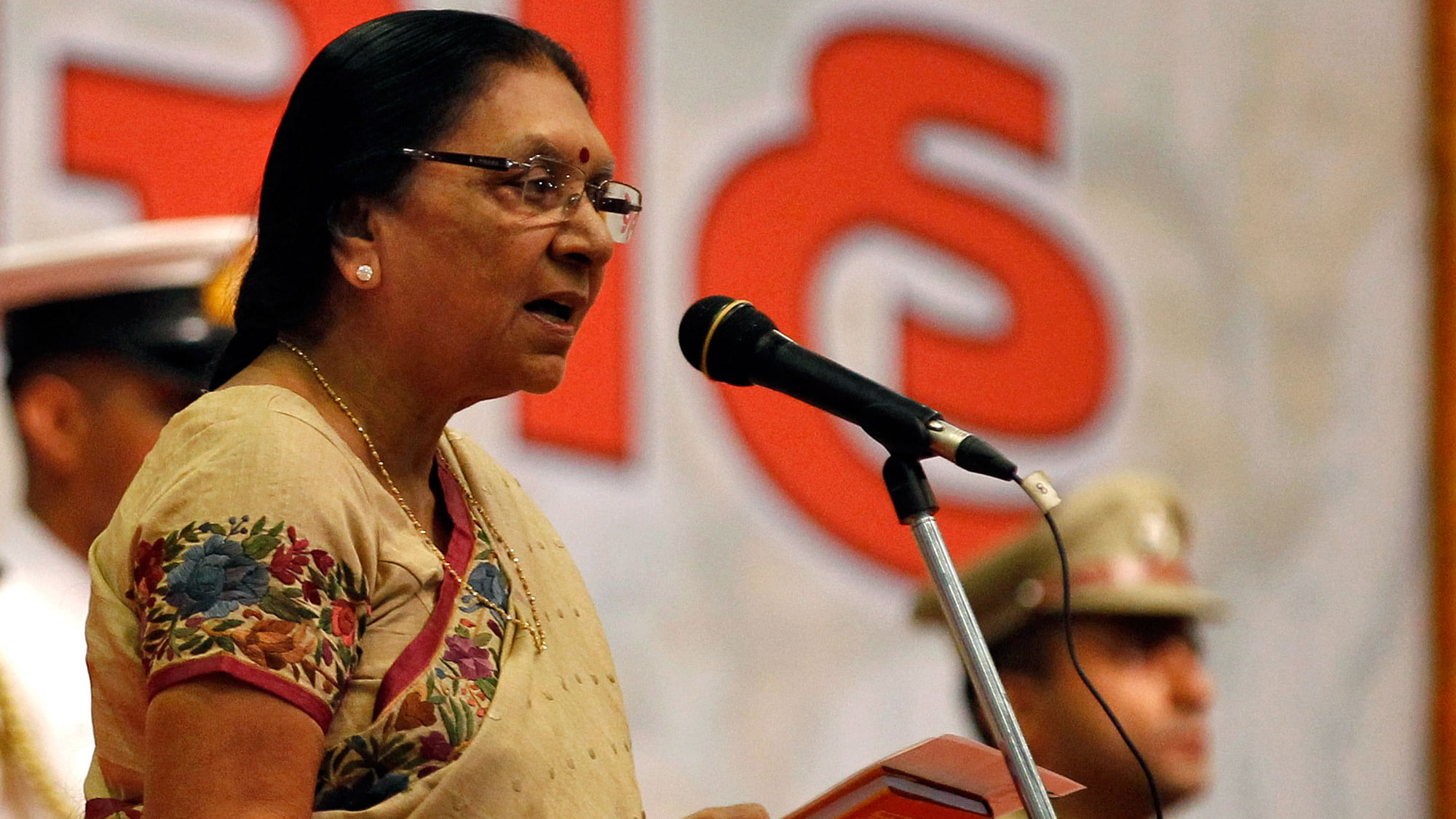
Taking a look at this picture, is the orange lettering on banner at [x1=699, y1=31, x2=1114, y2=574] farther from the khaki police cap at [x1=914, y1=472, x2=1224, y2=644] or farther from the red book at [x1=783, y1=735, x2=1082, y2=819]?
the red book at [x1=783, y1=735, x2=1082, y2=819]

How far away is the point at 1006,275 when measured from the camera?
14.1ft

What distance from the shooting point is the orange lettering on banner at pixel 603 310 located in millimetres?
3580

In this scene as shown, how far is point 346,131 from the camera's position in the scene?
1.42 meters

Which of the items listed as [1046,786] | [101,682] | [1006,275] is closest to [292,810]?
[101,682]

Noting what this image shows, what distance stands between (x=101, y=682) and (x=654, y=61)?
2587mm

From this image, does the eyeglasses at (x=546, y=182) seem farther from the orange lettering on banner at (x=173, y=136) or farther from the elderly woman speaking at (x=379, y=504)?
the orange lettering on banner at (x=173, y=136)

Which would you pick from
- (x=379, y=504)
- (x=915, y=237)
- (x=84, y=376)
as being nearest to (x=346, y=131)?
(x=379, y=504)

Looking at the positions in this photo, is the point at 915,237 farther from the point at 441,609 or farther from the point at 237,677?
the point at 237,677

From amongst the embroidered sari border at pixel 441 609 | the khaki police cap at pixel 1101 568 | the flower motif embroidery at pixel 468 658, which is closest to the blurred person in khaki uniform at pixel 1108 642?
the khaki police cap at pixel 1101 568

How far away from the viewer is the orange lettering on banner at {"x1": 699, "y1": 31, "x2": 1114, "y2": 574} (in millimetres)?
3912

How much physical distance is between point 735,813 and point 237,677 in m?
0.37

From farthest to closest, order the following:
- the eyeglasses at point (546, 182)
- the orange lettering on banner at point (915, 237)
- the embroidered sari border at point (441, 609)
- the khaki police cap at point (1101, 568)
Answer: the orange lettering on banner at point (915, 237) → the khaki police cap at point (1101, 568) → the eyeglasses at point (546, 182) → the embroidered sari border at point (441, 609)

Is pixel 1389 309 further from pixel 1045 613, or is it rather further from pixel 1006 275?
pixel 1045 613

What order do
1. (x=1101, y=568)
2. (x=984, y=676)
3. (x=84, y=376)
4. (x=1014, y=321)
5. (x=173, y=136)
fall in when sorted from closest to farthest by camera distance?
(x=984, y=676) → (x=84, y=376) → (x=173, y=136) → (x=1101, y=568) → (x=1014, y=321)
